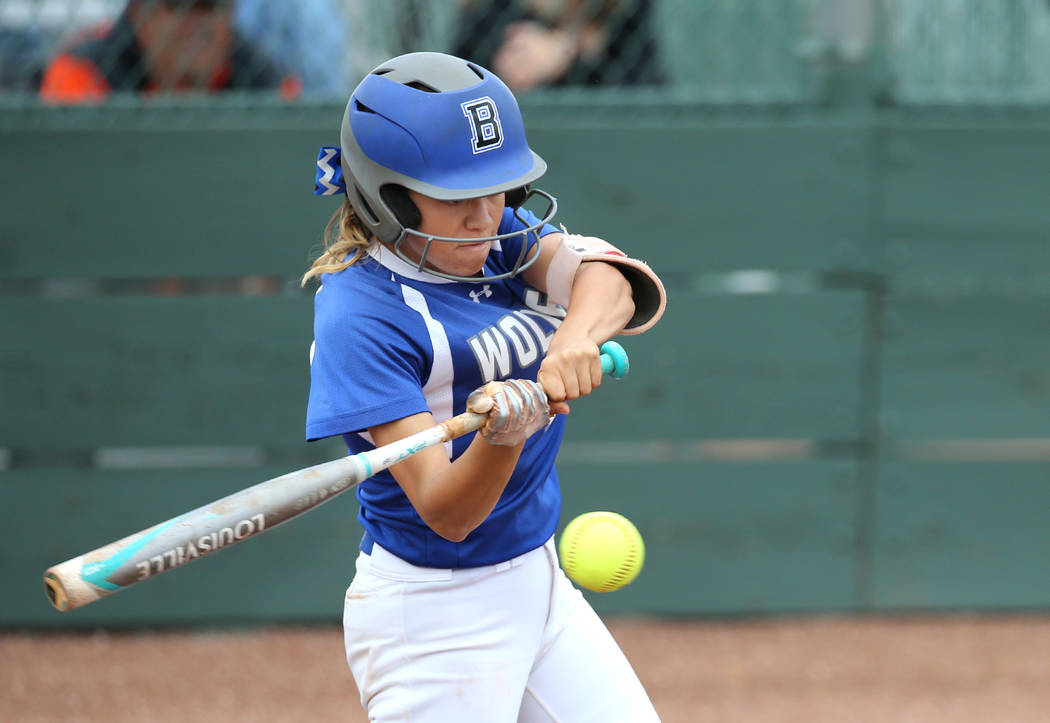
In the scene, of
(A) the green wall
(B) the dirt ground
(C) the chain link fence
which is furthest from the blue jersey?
(C) the chain link fence

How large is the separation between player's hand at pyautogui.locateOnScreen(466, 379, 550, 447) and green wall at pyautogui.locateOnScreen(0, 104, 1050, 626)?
8.28 ft

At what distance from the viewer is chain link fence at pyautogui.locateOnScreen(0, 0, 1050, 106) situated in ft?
15.0

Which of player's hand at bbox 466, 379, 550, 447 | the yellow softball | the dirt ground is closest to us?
player's hand at bbox 466, 379, 550, 447

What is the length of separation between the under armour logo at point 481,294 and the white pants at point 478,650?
20.2 inches

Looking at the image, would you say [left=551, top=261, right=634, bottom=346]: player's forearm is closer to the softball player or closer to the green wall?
the softball player

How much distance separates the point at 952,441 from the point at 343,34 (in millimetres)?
2767

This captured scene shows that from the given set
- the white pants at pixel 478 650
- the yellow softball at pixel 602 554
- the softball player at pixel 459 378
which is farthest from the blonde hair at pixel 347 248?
the yellow softball at pixel 602 554

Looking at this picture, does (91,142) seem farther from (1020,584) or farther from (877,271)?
(1020,584)

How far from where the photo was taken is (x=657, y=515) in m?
4.67

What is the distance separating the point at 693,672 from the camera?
4.37m

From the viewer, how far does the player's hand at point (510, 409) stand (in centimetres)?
193

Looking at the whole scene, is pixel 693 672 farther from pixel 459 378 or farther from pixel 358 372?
pixel 358 372

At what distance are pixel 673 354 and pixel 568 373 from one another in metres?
2.56

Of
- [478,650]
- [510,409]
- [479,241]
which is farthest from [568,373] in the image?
[478,650]
